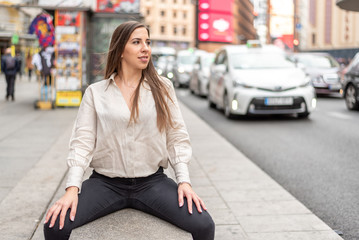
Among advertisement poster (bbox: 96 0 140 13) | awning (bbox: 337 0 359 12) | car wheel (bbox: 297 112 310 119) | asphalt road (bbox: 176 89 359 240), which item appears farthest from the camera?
advertisement poster (bbox: 96 0 140 13)

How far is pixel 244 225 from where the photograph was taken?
422 centimetres

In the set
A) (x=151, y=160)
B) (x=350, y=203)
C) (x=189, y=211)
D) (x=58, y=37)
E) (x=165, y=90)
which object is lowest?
(x=350, y=203)

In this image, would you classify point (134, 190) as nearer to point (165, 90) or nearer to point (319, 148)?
point (165, 90)

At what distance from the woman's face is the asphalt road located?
83.6 inches

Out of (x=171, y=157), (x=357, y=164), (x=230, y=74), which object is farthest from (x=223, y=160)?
(x=230, y=74)

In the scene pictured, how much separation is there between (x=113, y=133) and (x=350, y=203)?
287 cm

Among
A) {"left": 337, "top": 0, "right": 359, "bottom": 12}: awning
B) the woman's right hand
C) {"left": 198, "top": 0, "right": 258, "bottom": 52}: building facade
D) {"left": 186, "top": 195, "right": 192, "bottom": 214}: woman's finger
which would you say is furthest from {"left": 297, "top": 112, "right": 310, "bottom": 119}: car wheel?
{"left": 198, "top": 0, "right": 258, "bottom": 52}: building facade

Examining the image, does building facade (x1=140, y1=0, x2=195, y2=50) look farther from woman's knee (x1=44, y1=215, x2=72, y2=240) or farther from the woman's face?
woman's knee (x1=44, y1=215, x2=72, y2=240)

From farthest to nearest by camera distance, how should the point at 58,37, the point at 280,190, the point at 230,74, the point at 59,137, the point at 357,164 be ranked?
the point at 58,37 < the point at 230,74 < the point at 59,137 < the point at 357,164 < the point at 280,190

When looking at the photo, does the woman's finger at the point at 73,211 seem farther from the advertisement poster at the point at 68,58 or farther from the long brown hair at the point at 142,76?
the advertisement poster at the point at 68,58

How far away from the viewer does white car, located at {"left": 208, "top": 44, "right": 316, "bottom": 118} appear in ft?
37.1

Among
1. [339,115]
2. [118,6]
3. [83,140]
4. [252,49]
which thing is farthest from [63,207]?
[118,6]

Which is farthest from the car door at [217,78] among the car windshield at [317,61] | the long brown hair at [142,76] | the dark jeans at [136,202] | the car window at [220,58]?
the dark jeans at [136,202]

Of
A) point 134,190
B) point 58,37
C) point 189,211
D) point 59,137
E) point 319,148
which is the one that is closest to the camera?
point 189,211
